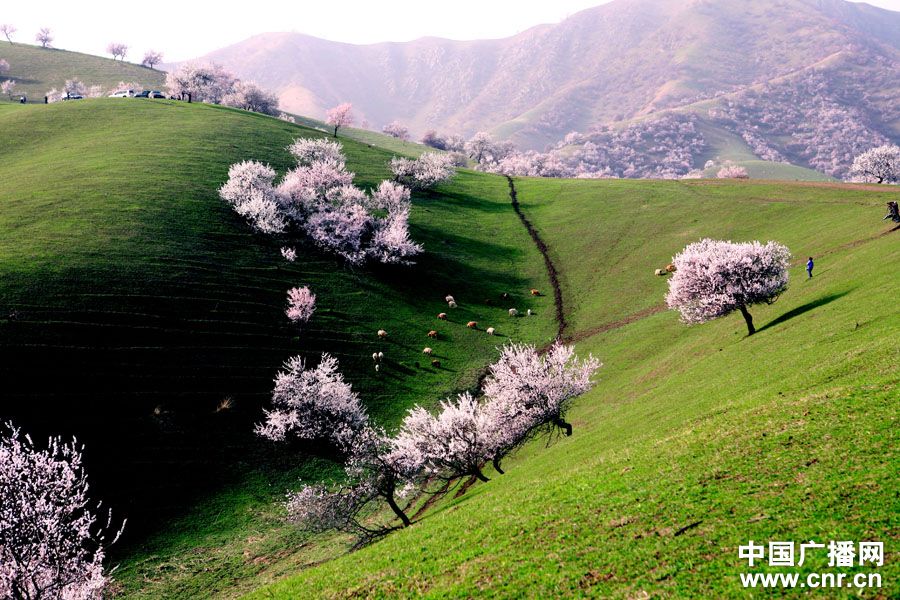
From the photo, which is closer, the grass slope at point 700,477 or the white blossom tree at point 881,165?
the grass slope at point 700,477

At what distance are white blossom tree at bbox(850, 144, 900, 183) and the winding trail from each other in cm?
8928

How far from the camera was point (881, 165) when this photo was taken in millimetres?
124625

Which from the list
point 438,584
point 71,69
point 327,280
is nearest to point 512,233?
point 327,280

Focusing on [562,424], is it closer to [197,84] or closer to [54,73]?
[197,84]

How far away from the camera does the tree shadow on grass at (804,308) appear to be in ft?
149

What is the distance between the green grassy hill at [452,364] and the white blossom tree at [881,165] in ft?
134

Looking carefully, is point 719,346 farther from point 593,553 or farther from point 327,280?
point 327,280

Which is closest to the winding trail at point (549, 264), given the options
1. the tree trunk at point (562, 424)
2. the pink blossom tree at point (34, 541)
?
the tree trunk at point (562, 424)

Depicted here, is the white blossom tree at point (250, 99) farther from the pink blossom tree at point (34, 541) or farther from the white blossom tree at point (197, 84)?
the pink blossom tree at point (34, 541)

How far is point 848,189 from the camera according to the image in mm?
93625

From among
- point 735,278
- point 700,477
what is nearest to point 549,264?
point 735,278

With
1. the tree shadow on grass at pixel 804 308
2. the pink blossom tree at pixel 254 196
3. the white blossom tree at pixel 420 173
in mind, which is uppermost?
the white blossom tree at pixel 420 173

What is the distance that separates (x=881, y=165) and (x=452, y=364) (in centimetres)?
13015

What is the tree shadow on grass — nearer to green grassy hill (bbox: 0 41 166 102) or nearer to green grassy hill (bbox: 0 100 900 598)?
green grassy hill (bbox: 0 100 900 598)
